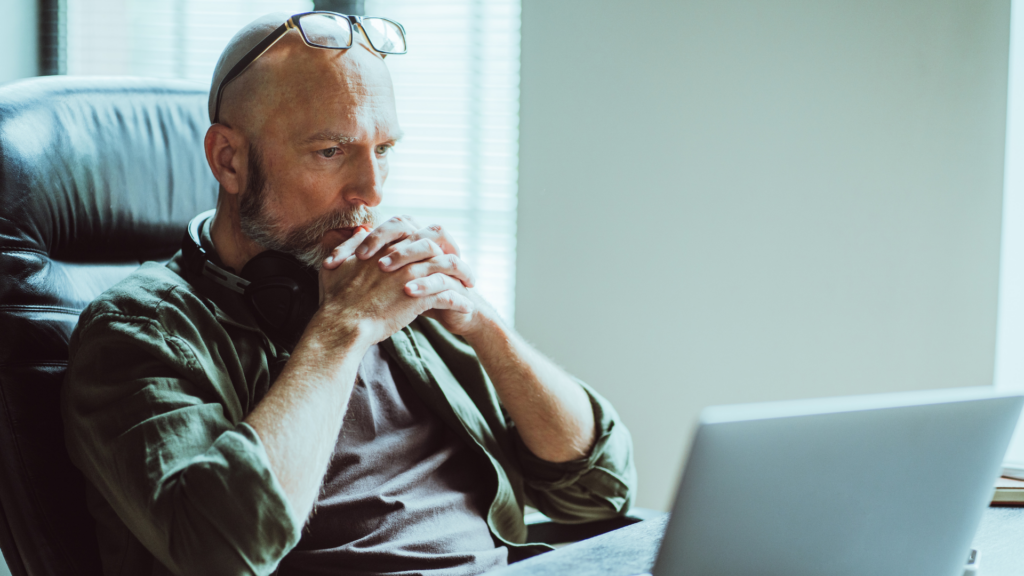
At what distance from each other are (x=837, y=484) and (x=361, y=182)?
2.74 feet

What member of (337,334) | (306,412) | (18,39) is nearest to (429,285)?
(337,334)

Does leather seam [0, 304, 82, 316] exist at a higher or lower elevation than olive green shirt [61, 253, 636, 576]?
higher

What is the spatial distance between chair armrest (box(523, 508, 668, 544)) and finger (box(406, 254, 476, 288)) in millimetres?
447

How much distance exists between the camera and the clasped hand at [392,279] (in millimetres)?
1056

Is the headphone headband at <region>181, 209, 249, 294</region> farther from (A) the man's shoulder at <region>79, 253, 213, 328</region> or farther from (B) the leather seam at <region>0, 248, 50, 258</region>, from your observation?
(B) the leather seam at <region>0, 248, 50, 258</region>

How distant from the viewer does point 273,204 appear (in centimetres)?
119

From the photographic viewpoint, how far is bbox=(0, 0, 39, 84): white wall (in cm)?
254

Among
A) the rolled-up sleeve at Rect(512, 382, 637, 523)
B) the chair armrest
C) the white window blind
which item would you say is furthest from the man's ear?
the white window blind

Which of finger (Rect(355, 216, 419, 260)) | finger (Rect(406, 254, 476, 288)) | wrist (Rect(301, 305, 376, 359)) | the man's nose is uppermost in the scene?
the man's nose

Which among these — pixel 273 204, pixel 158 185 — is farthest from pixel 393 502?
pixel 158 185

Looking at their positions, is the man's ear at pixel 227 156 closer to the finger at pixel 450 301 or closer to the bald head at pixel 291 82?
the bald head at pixel 291 82

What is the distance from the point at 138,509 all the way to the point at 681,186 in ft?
4.82

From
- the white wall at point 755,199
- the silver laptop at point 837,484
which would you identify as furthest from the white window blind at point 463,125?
the silver laptop at point 837,484

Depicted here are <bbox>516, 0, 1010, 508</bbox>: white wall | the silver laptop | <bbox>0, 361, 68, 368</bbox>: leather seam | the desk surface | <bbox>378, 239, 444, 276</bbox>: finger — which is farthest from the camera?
<bbox>516, 0, 1010, 508</bbox>: white wall
